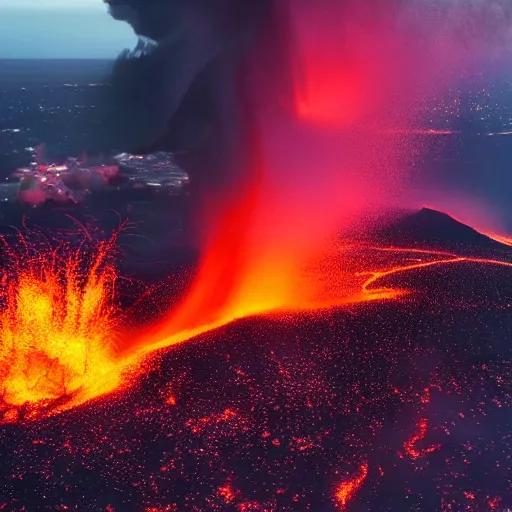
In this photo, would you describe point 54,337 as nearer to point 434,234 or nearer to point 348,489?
point 348,489

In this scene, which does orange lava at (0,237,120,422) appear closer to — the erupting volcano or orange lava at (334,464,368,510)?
the erupting volcano

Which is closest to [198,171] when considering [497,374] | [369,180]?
[369,180]

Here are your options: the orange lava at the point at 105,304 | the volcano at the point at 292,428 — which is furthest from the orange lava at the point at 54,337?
the volcano at the point at 292,428

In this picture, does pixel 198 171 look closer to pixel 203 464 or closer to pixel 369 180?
pixel 369 180

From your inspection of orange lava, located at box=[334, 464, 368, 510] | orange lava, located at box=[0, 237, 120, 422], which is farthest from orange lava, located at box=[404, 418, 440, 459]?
orange lava, located at box=[0, 237, 120, 422]

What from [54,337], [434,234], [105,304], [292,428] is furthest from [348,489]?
[434,234]
